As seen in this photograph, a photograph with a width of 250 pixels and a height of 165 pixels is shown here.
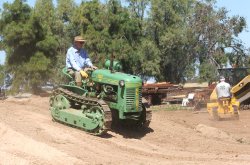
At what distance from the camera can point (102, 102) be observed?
12242mm

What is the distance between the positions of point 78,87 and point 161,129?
2.73m

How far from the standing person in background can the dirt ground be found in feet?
4.62

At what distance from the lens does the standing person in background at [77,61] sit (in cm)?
1314

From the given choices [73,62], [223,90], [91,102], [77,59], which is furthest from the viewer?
[223,90]

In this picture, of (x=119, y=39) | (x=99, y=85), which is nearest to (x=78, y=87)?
(x=99, y=85)

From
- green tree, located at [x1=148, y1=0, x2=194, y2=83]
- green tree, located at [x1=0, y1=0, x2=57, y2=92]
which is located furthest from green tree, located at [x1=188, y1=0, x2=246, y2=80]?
green tree, located at [x1=0, y1=0, x2=57, y2=92]

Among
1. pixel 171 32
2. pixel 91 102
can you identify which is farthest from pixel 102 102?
pixel 171 32

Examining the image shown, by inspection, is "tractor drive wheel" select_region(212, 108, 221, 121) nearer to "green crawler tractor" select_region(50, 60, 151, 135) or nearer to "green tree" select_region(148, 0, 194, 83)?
"green crawler tractor" select_region(50, 60, 151, 135)

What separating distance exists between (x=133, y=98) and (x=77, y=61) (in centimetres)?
202

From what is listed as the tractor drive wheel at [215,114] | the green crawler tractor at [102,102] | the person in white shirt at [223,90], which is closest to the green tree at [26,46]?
the person in white shirt at [223,90]

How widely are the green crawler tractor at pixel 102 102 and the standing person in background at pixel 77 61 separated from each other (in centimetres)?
19

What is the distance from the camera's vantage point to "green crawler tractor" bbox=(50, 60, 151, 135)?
480 inches

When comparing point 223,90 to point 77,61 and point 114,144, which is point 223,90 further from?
point 114,144

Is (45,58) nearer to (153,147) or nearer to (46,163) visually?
(153,147)
